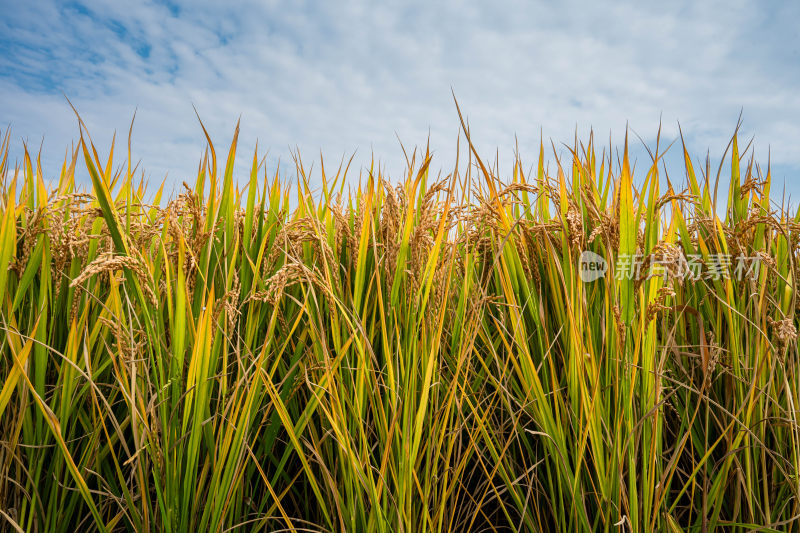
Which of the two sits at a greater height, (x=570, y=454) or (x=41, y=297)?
(x=41, y=297)

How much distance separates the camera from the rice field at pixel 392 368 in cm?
126

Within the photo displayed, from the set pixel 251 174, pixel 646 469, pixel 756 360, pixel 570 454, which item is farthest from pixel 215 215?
pixel 756 360

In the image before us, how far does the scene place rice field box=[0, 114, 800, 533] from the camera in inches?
49.7

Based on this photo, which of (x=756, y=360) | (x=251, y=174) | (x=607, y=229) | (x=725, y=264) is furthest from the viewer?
(x=251, y=174)

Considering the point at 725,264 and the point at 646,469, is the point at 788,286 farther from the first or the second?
the point at 646,469

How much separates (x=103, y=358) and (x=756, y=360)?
226cm

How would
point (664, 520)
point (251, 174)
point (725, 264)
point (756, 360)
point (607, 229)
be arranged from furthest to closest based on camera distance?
point (251, 174) → point (725, 264) → point (756, 360) → point (664, 520) → point (607, 229)

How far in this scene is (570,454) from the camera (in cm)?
151

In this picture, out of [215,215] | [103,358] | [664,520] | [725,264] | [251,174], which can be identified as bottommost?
[664,520]

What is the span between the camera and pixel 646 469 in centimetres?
137

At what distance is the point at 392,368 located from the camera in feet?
4.20

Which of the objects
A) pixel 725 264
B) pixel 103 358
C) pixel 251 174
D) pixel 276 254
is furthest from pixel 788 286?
pixel 103 358

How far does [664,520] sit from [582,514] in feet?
1.07

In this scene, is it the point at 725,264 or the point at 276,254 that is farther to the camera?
the point at 725,264
